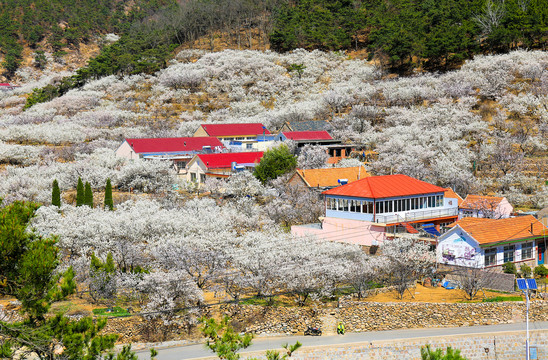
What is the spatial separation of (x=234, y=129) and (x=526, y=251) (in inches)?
1544

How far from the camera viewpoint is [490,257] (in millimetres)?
28797

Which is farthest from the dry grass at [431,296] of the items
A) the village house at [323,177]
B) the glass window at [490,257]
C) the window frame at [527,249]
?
the village house at [323,177]

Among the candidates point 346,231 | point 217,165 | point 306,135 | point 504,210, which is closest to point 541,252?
point 504,210

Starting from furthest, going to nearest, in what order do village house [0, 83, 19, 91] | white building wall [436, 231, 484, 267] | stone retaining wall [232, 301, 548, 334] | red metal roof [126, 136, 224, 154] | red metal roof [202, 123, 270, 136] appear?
village house [0, 83, 19, 91] → red metal roof [202, 123, 270, 136] → red metal roof [126, 136, 224, 154] → white building wall [436, 231, 484, 267] → stone retaining wall [232, 301, 548, 334]

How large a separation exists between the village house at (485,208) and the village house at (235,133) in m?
28.1

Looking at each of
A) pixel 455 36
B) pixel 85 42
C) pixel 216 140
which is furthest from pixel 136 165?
pixel 85 42

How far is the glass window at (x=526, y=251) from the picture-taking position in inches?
1189

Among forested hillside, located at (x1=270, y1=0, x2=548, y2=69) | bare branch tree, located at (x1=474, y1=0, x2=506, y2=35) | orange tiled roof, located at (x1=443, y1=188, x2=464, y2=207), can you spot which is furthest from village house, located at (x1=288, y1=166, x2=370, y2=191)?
bare branch tree, located at (x1=474, y1=0, x2=506, y2=35)

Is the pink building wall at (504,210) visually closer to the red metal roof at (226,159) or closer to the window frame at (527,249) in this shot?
the window frame at (527,249)

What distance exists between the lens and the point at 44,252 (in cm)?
A: 1414

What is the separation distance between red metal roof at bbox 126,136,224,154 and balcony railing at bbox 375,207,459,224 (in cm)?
2778

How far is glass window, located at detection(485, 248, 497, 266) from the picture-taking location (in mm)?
28625

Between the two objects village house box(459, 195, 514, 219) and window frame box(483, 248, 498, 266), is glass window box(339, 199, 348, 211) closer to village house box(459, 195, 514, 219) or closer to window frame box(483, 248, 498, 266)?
village house box(459, 195, 514, 219)

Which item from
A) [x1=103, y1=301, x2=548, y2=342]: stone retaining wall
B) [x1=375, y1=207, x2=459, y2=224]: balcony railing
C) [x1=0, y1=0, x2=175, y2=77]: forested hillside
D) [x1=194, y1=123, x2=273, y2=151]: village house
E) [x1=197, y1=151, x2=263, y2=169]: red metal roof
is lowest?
[x1=103, y1=301, x2=548, y2=342]: stone retaining wall
